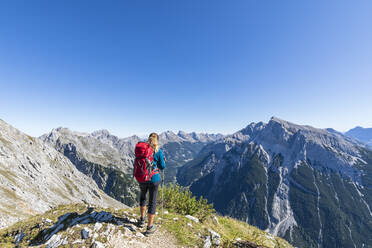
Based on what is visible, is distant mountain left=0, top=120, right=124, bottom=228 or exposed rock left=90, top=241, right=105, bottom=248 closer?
exposed rock left=90, top=241, right=105, bottom=248

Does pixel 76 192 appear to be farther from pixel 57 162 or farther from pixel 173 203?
pixel 173 203

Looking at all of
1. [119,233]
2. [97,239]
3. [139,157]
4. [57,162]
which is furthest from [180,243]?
[57,162]

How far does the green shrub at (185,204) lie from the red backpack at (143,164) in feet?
18.1

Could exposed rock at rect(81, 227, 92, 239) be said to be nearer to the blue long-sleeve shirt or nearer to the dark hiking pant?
the dark hiking pant

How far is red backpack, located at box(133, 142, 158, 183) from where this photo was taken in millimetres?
7227

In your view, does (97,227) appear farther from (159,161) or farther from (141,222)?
(159,161)

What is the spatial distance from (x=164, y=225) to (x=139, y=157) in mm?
4026

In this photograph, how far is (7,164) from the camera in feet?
305

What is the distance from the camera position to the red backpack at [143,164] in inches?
285

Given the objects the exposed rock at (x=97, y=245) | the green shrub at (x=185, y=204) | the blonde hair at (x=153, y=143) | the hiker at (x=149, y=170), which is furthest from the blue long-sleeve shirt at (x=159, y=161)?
the green shrub at (x=185, y=204)

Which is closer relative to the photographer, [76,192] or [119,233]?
[119,233]

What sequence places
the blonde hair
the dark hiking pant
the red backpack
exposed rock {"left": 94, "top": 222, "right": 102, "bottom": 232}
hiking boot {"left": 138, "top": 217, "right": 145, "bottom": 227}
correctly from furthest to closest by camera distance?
hiking boot {"left": 138, "top": 217, "right": 145, "bottom": 227}, the blonde hair, the dark hiking pant, the red backpack, exposed rock {"left": 94, "top": 222, "right": 102, "bottom": 232}

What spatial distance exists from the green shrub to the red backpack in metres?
5.53

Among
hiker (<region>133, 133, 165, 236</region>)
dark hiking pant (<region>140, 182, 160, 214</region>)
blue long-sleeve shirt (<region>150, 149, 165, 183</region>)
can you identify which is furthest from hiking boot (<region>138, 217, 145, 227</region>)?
blue long-sleeve shirt (<region>150, 149, 165, 183</region>)
